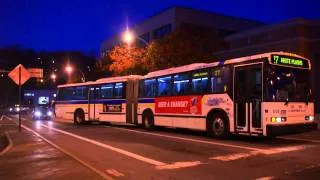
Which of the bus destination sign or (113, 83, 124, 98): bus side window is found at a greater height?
the bus destination sign

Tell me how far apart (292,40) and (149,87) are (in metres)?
18.5

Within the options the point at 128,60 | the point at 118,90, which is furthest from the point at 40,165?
the point at 128,60

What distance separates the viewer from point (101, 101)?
3041 cm

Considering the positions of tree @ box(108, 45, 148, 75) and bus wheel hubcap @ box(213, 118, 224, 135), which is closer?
bus wheel hubcap @ box(213, 118, 224, 135)

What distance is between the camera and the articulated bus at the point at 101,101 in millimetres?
27312

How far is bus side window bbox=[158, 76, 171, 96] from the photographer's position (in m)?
22.8

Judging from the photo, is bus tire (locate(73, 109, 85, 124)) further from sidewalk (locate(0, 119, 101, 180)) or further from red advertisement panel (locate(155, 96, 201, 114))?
A: sidewalk (locate(0, 119, 101, 180))

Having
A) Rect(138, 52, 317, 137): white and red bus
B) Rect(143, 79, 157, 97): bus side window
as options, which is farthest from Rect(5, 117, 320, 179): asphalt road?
Rect(143, 79, 157, 97): bus side window

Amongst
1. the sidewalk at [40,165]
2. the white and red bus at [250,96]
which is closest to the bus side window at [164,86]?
the white and red bus at [250,96]

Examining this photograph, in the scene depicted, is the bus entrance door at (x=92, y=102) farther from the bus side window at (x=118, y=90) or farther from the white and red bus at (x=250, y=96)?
the white and red bus at (x=250, y=96)

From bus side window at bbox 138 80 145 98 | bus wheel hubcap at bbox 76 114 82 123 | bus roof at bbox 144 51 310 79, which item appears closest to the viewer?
bus roof at bbox 144 51 310 79

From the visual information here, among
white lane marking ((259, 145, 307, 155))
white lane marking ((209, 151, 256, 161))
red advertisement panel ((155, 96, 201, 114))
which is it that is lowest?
white lane marking ((209, 151, 256, 161))

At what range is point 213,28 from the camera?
62.4m

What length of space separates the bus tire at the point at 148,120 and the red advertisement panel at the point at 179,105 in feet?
2.84
